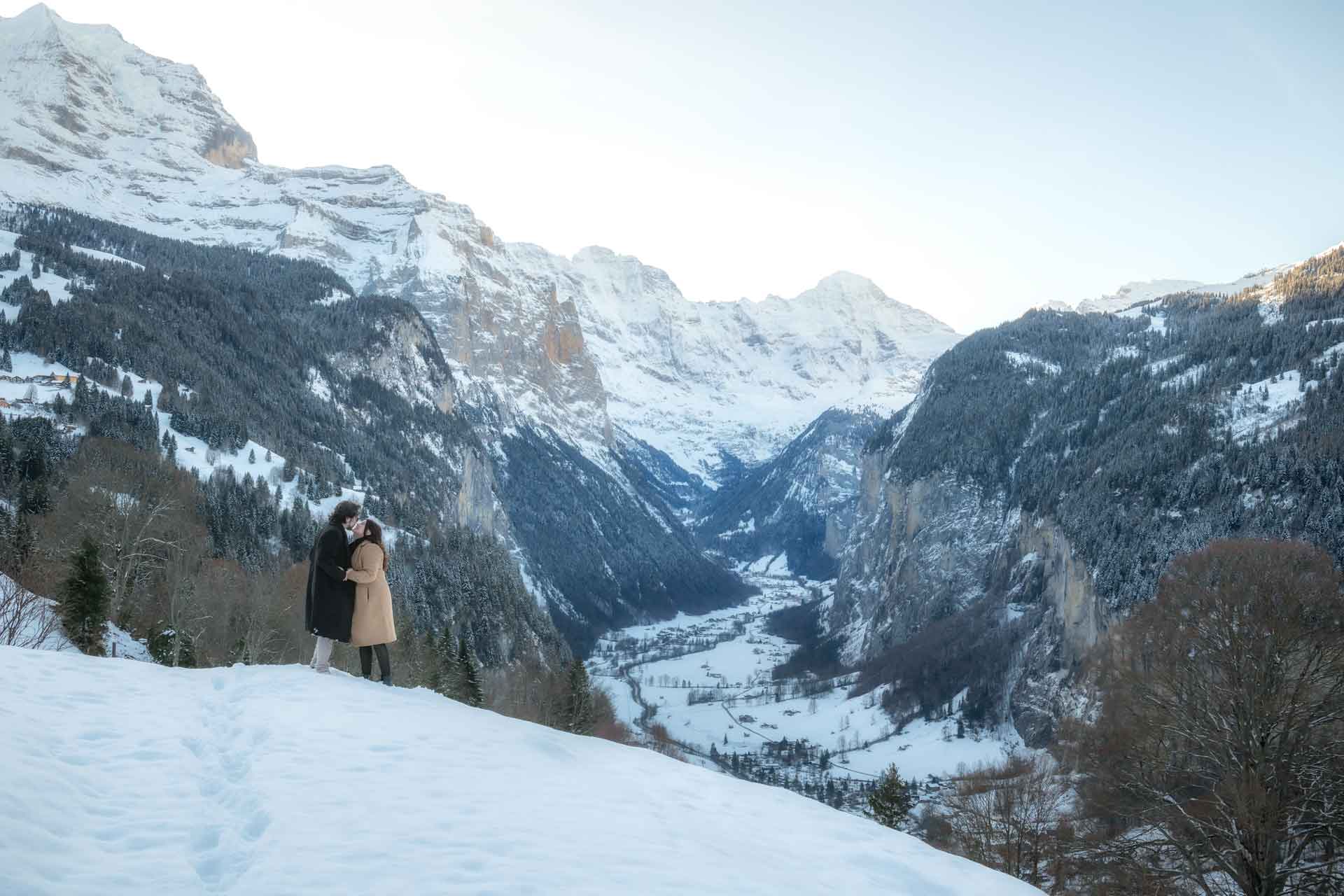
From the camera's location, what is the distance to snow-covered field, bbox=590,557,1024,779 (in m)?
90.6

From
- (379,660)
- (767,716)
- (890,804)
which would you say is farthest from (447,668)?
(767,716)

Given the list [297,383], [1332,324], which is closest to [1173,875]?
[1332,324]

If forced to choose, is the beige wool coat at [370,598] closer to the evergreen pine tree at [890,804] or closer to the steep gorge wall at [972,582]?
the evergreen pine tree at [890,804]

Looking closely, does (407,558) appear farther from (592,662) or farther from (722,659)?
(722,659)

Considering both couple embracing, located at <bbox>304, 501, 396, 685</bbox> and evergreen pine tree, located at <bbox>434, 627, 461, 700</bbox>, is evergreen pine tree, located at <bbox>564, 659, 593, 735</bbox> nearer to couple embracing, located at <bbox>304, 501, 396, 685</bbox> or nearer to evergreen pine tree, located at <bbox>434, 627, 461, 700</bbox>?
evergreen pine tree, located at <bbox>434, 627, 461, 700</bbox>

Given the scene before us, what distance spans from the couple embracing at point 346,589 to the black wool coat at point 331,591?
0.04ft

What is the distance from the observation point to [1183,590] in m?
19.8

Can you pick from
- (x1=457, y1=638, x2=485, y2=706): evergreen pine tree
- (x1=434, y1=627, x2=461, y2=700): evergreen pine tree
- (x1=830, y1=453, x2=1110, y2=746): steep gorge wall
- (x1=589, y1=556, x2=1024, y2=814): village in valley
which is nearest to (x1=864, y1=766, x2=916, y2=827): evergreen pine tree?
(x1=457, y1=638, x2=485, y2=706): evergreen pine tree

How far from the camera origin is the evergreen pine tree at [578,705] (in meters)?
42.6

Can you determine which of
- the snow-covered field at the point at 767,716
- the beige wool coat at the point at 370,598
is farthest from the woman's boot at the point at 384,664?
the snow-covered field at the point at 767,716

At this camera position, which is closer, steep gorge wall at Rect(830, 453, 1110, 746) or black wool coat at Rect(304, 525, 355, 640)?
black wool coat at Rect(304, 525, 355, 640)

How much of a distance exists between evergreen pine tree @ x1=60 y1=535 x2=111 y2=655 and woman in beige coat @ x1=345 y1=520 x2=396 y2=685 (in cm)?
1283

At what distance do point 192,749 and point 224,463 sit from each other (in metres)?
87.5

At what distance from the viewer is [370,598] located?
1447cm
